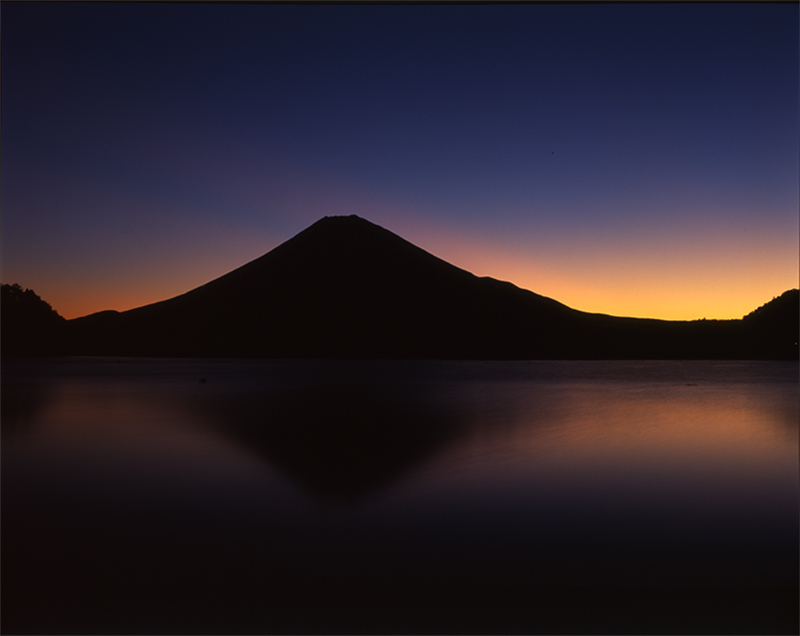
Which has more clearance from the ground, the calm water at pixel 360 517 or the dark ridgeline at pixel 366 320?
the dark ridgeline at pixel 366 320

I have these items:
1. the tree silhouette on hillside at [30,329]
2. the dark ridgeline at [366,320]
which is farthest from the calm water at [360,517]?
the dark ridgeline at [366,320]

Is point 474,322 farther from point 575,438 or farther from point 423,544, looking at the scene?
point 423,544

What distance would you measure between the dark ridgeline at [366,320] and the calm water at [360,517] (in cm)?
8683

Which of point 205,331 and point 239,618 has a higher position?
point 205,331

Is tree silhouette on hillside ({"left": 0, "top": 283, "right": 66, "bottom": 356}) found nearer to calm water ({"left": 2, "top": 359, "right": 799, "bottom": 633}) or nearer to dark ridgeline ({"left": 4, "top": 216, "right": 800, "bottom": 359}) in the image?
dark ridgeline ({"left": 4, "top": 216, "right": 800, "bottom": 359})

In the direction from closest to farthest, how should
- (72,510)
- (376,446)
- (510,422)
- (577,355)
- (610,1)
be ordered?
(610,1) < (72,510) < (376,446) < (510,422) < (577,355)

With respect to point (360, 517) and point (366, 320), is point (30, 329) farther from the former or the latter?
point (360, 517)

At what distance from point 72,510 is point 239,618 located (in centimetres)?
348

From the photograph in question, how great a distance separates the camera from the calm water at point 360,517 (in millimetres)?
3643

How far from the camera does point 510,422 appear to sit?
12.9 metres

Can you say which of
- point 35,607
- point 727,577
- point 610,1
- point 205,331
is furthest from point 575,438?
point 205,331

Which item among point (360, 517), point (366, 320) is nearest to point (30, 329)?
point (366, 320)

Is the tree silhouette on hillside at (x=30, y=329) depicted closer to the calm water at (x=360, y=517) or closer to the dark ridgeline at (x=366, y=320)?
the dark ridgeline at (x=366, y=320)

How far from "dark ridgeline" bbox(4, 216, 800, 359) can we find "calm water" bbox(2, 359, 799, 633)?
86826 mm
